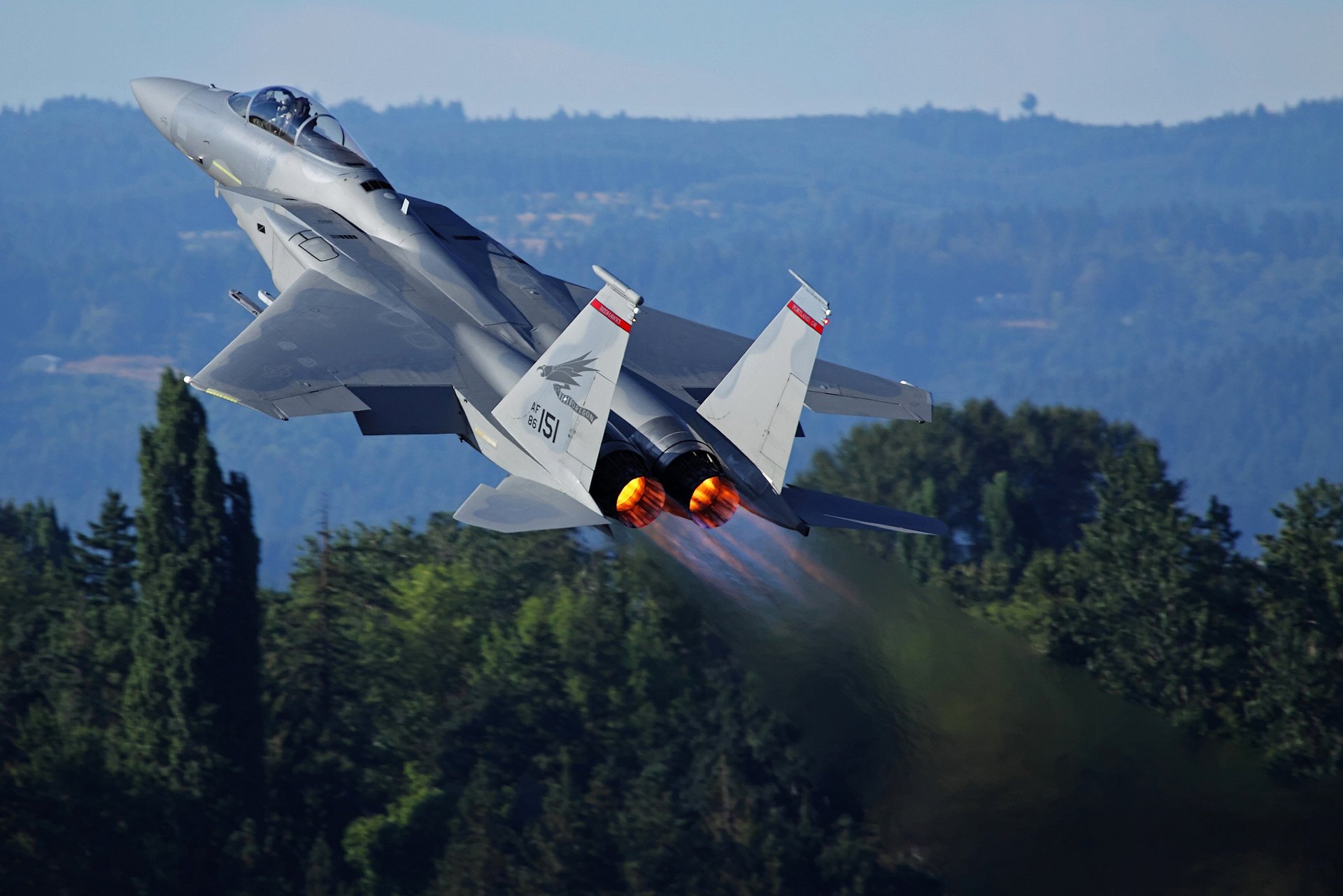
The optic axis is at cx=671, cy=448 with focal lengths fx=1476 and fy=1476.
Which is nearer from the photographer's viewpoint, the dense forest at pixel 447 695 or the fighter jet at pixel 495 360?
the fighter jet at pixel 495 360

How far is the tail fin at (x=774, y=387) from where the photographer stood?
584 inches

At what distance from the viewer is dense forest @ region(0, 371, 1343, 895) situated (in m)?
36.4

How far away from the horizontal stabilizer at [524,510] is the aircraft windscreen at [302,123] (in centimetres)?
712

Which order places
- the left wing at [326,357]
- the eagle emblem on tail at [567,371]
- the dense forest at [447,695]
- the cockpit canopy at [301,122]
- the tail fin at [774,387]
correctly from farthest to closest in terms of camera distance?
1. the dense forest at [447,695]
2. the cockpit canopy at [301,122]
3. the left wing at [326,357]
4. the tail fin at [774,387]
5. the eagle emblem on tail at [567,371]

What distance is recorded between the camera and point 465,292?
18.0m

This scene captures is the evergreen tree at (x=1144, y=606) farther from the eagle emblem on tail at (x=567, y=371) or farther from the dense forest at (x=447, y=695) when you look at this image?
the eagle emblem on tail at (x=567, y=371)

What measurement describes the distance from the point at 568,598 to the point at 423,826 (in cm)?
828

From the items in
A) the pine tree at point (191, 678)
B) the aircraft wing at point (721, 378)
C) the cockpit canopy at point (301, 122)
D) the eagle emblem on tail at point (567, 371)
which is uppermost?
the cockpit canopy at point (301, 122)

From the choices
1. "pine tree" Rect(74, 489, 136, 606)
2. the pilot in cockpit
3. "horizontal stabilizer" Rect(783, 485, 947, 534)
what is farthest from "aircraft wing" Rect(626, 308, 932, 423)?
"pine tree" Rect(74, 489, 136, 606)

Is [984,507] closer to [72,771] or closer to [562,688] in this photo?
[562,688]

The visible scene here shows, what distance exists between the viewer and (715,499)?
50.0 feet

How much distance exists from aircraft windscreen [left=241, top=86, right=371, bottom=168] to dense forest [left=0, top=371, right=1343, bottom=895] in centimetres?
1474

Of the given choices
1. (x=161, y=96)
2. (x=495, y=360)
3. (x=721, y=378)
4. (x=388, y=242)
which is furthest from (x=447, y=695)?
(x=495, y=360)

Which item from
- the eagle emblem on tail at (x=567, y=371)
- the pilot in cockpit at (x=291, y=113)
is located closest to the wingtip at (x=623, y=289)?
the eagle emblem on tail at (x=567, y=371)
